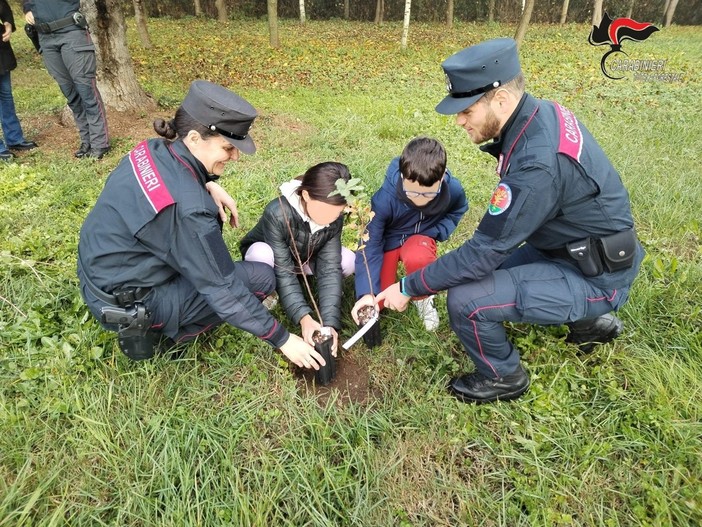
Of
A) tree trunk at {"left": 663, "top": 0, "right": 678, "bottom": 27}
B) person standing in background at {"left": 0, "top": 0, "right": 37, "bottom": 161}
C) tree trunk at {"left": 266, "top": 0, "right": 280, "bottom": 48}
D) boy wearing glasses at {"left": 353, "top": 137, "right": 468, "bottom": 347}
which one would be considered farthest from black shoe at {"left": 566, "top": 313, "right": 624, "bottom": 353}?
tree trunk at {"left": 663, "top": 0, "right": 678, "bottom": 27}

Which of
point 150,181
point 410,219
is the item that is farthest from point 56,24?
point 410,219

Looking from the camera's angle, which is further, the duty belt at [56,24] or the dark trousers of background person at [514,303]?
the duty belt at [56,24]

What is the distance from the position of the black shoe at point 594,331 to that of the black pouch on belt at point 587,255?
0.43 meters

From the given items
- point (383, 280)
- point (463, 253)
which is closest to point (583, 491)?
point (463, 253)

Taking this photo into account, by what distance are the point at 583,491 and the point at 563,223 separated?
1.13 metres

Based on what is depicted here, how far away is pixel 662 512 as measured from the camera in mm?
1675

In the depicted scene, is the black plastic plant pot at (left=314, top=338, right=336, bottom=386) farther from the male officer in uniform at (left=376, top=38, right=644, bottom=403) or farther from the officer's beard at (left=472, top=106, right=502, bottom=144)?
the officer's beard at (left=472, top=106, right=502, bottom=144)

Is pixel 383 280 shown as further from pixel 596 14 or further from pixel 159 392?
pixel 596 14

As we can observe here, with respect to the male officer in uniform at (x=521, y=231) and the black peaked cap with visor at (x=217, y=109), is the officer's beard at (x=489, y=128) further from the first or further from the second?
the black peaked cap with visor at (x=217, y=109)

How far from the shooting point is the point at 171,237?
1824 millimetres

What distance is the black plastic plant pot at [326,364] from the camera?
2207 millimetres

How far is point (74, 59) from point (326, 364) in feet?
14.3

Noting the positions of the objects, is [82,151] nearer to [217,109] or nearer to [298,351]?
[217,109]

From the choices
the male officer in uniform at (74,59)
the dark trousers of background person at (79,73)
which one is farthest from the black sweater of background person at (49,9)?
the dark trousers of background person at (79,73)
